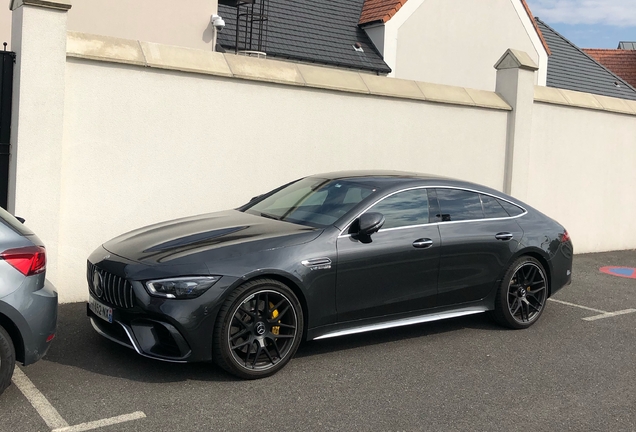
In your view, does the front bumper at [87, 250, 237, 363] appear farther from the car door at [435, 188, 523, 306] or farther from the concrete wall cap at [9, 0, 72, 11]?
the concrete wall cap at [9, 0, 72, 11]

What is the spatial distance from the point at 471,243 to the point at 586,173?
7.05m

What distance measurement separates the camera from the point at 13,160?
6848mm

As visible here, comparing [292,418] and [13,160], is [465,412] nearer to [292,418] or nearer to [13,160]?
[292,418]

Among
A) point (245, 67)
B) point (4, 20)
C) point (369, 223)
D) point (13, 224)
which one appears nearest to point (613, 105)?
point (245, 67)

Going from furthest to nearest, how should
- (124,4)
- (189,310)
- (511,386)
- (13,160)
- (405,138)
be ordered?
(124,4)
(405,138)
(13,160)
(511,386)
(189,310)

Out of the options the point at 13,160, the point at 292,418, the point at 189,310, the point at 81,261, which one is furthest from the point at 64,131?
the point at 292,418

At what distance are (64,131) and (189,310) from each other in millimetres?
3242

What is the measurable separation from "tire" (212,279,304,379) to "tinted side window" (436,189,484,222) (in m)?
1.92

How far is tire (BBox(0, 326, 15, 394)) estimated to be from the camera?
4273 millimetres

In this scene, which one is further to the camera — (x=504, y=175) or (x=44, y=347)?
(x=504, y=175)

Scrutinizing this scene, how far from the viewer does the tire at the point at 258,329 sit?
4953mm

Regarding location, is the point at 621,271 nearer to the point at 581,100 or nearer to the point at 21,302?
the point at 581,100

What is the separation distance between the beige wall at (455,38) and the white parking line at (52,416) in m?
15.9

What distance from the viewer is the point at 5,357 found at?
429cm
